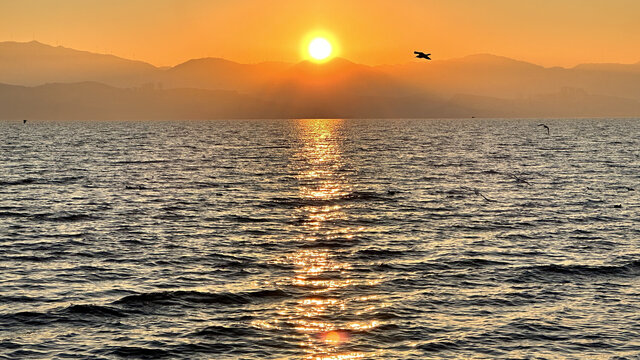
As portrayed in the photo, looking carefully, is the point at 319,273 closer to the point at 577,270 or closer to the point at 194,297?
the point at 194,297

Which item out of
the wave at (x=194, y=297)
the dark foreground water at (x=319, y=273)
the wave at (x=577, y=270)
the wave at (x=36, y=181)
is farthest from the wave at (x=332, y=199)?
the wave at (x=36, y=181)

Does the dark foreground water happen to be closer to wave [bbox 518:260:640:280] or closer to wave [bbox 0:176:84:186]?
wave [bbox 518:260:640:280]

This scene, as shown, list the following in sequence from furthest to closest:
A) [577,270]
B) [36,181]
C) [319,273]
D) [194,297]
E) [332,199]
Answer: [36,181] < [332,199] < [577,270] < [319,273] < [194,297]

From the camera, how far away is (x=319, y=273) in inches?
1432

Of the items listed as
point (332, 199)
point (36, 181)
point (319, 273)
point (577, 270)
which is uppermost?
point (36, 181)

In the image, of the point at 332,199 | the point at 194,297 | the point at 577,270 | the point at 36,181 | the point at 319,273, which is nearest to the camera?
the point at 194,297

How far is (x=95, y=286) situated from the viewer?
33.5 metres

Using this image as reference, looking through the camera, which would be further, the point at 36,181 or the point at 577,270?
the point at 36,181

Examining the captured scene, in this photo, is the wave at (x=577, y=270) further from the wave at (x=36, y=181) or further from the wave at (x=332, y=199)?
the wave at (x=36, y=181)

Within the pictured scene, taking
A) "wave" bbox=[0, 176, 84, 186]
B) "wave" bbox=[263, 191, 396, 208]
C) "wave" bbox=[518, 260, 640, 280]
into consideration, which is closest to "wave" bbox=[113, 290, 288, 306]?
"wave" bbox=[518, 260, 640, 280]

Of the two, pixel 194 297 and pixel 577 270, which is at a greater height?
pixel 194 297

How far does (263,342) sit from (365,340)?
3.68 metres

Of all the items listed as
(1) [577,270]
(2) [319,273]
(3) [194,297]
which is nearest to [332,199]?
(2) [319,273]

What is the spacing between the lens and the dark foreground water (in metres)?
26.3
